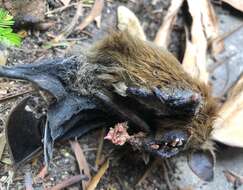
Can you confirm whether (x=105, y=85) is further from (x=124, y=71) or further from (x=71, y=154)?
(x=71, y=154)

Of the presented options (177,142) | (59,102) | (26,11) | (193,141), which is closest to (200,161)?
(193,141)

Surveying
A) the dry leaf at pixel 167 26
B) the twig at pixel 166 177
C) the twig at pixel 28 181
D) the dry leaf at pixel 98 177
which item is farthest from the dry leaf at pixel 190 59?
the twig at pixel 28 181

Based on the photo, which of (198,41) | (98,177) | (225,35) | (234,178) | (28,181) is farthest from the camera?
(225,35)

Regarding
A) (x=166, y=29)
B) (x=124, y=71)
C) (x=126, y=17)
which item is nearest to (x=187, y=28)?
(x=166, y=29)

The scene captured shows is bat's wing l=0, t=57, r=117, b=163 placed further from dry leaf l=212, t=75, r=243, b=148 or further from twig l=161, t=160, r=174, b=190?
dry leaf l=212, t=75, r=243, b=148

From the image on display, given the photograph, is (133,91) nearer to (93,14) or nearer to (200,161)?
(200,161)

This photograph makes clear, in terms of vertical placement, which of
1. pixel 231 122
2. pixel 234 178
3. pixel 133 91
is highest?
pixel 133 91
